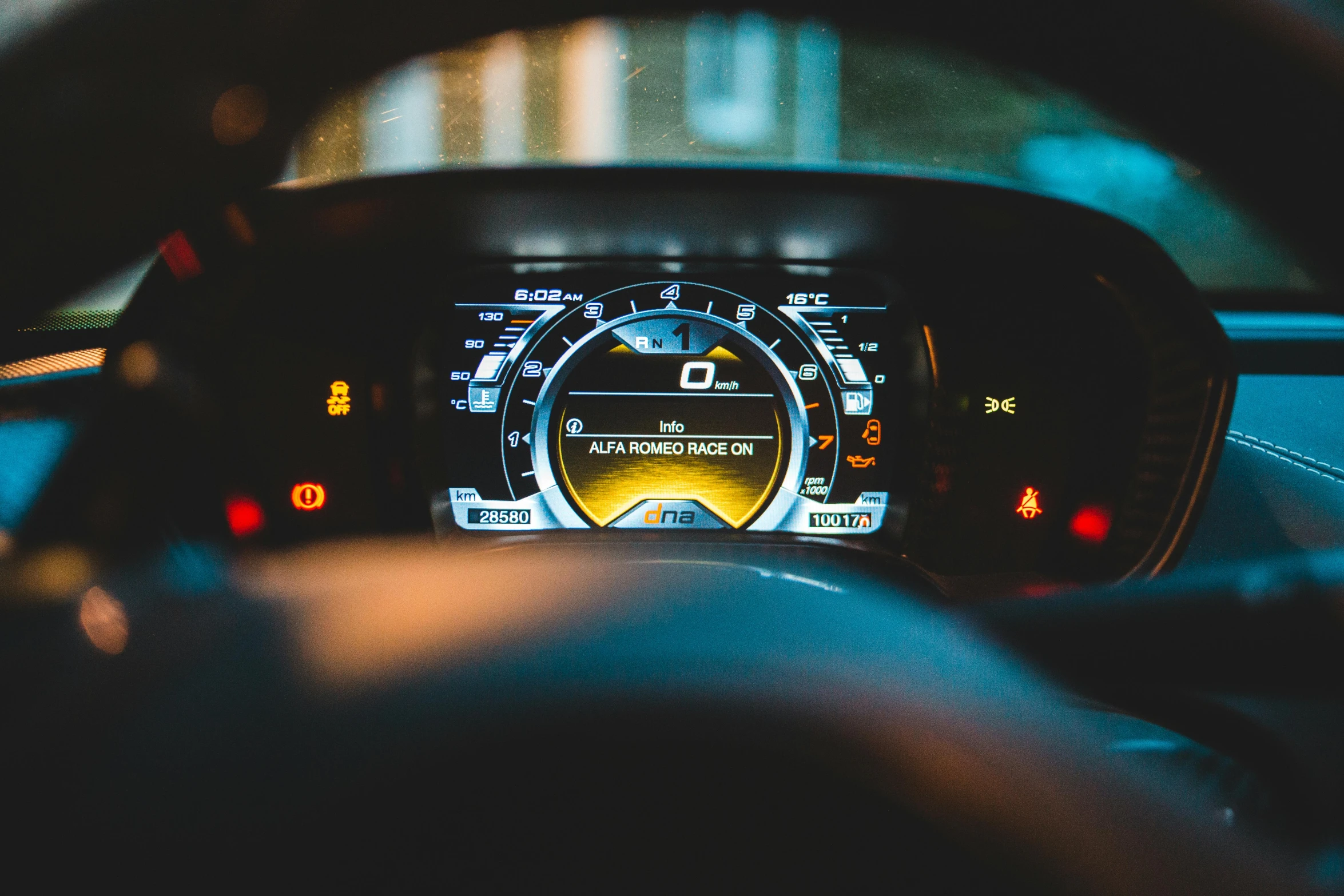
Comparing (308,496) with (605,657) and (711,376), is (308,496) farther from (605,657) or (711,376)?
(605,657)

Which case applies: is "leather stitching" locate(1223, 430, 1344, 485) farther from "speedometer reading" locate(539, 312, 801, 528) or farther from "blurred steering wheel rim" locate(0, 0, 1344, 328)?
"blurred steering wheel rim" locate(0, 0, 1344, 328)

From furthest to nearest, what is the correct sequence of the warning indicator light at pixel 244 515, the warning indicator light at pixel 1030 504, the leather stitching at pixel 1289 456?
the warning indicator light at pixel 1030 504, the warning indicator light at pixel 244 515, the leather stitching at pixel 1289 456

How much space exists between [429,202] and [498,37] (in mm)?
879

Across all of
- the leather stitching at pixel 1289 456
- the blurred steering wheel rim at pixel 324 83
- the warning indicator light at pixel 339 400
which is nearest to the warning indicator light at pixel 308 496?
the warning indicator light at pixel 339 400

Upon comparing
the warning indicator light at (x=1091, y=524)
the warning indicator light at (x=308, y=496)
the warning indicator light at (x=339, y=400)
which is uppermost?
the warning indicator light at (x=339, y=400)

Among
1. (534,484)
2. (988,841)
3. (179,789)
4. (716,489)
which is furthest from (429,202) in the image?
(988,841)

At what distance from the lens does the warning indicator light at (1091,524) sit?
1.84 m

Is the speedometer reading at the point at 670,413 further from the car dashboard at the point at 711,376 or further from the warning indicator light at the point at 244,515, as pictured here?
the warning indicator light at the point at 244,515

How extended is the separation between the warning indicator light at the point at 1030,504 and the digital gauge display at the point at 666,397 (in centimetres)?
23

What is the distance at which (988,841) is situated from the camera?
572 mm

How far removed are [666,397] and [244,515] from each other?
82 cm

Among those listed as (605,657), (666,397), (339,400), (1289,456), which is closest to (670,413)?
(666,397)

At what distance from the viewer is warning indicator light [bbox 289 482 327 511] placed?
6.07 feet

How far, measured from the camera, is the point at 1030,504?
1892 mm
